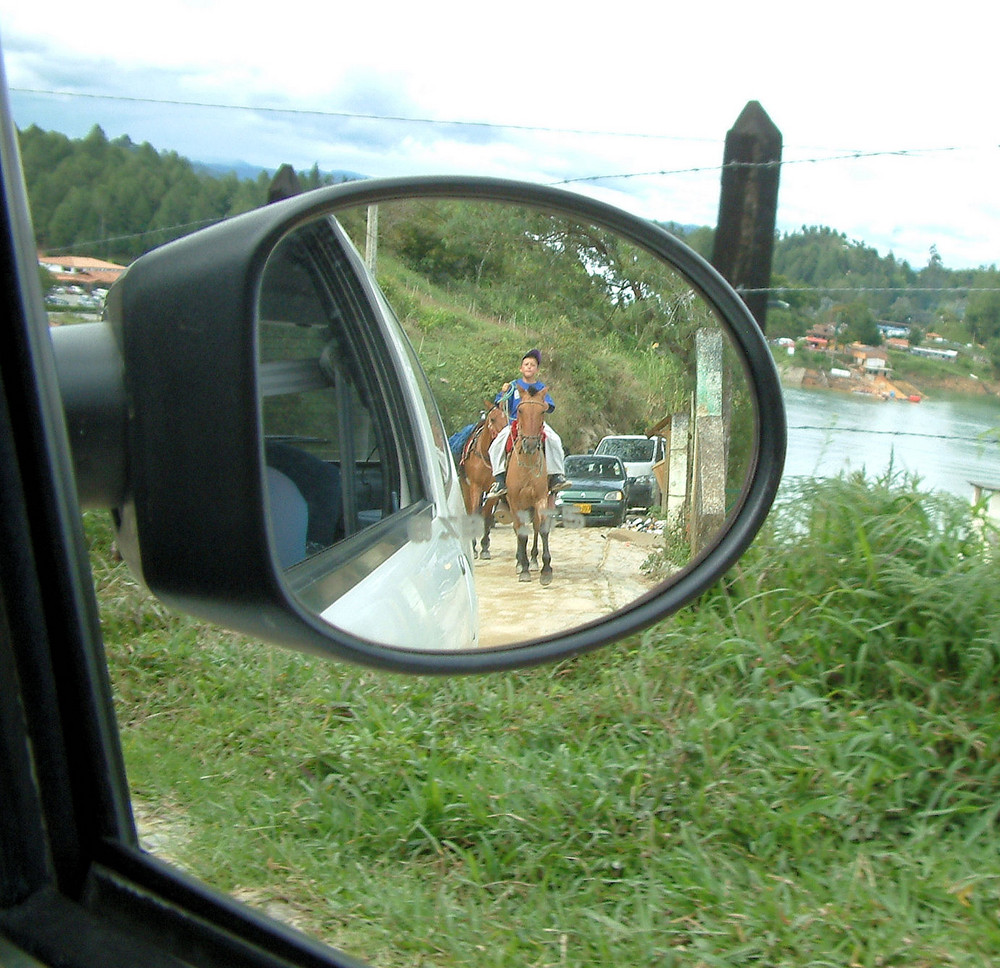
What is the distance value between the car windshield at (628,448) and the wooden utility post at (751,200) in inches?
124

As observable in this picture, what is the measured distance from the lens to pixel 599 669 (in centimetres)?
349

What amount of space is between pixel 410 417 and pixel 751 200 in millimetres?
3330

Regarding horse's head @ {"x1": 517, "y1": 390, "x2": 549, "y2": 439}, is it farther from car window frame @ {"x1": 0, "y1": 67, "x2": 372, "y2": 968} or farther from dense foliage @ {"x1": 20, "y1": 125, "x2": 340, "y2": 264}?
dense foliage @ {"x1": 20, "y1": 125, "x2": 340, "y2": 264}

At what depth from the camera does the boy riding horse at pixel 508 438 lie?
3.89 feet

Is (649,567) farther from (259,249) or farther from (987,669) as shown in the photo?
(987,669)

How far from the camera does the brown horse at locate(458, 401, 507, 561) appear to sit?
1.19 metres

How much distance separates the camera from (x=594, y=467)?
50.7 inches

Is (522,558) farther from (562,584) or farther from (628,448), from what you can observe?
(628,448)

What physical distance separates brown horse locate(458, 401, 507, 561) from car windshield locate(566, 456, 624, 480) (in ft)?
0.32

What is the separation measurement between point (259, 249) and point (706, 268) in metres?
0.69

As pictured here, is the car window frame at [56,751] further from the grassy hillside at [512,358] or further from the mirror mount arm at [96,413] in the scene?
the grassy hillside at [512,358]

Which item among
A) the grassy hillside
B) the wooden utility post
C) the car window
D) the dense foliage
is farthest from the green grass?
the wooden utility post

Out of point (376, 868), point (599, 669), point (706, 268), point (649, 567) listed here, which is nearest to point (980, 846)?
point (599, 669)

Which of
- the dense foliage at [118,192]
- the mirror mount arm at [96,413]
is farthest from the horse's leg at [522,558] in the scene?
the dense foliage at [118,192]
